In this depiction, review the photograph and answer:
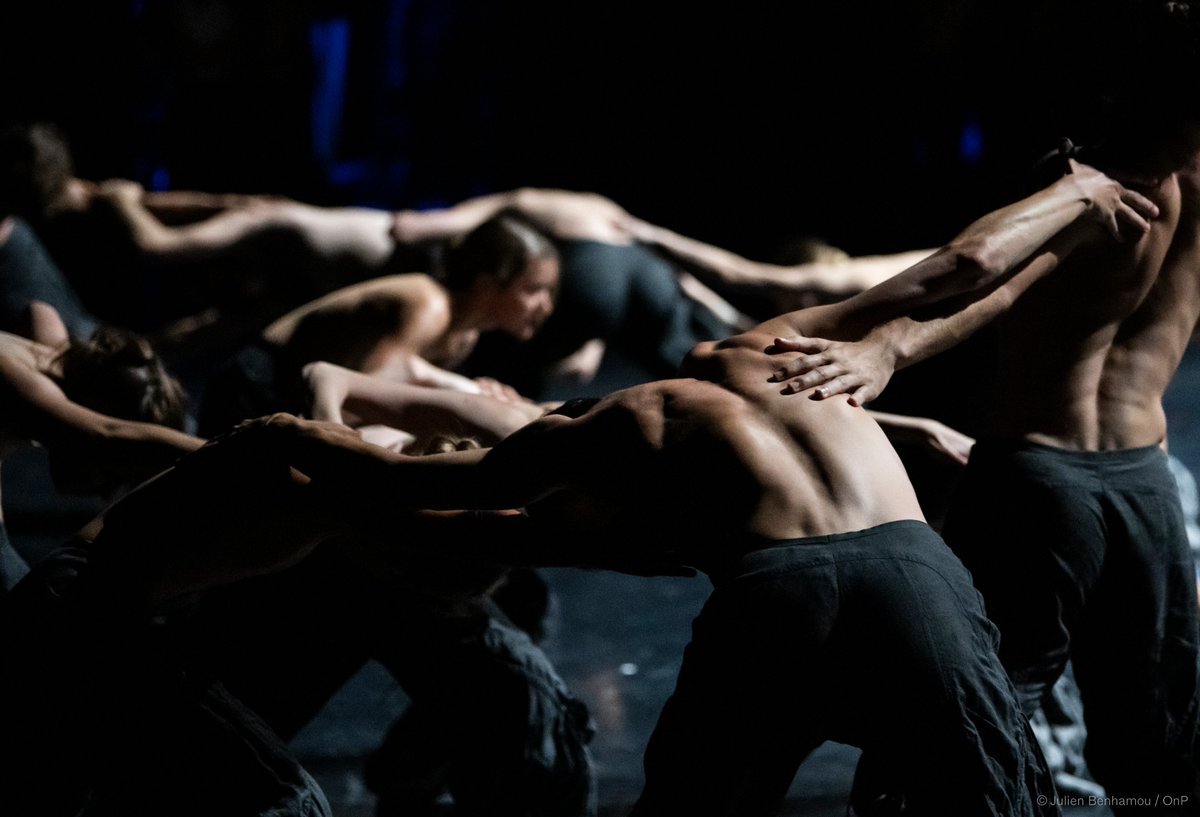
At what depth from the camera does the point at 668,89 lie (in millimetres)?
7410

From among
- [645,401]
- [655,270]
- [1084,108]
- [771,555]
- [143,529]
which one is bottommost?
[655,270]

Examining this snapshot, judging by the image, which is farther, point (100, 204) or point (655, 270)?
point (655, 270)

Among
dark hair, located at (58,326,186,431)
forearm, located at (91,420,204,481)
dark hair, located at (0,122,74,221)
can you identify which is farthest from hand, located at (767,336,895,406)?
dark hair, located at (0,122,74,221)

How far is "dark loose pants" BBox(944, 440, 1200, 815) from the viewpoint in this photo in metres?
2.38

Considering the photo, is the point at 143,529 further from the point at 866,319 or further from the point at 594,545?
the point at 866,319

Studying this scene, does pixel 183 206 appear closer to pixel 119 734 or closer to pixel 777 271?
pixel 777 271

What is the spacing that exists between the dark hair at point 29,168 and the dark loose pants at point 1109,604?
2391 mm

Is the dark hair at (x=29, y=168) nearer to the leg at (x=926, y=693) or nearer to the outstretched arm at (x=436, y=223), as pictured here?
the outstretched arm at (x=436, y=223)

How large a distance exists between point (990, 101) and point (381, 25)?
3.03 metres

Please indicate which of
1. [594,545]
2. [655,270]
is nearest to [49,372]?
[594,545]

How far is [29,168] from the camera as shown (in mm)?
3676

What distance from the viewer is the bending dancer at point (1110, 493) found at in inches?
93.4

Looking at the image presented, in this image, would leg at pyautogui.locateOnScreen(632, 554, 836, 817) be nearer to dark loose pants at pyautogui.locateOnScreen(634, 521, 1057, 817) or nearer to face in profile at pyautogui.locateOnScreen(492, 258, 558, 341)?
dark loose pants at pyautogui.locateOnScreen(634, 521, 1057, 817)

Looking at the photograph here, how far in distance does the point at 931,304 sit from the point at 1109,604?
0.60 metres
